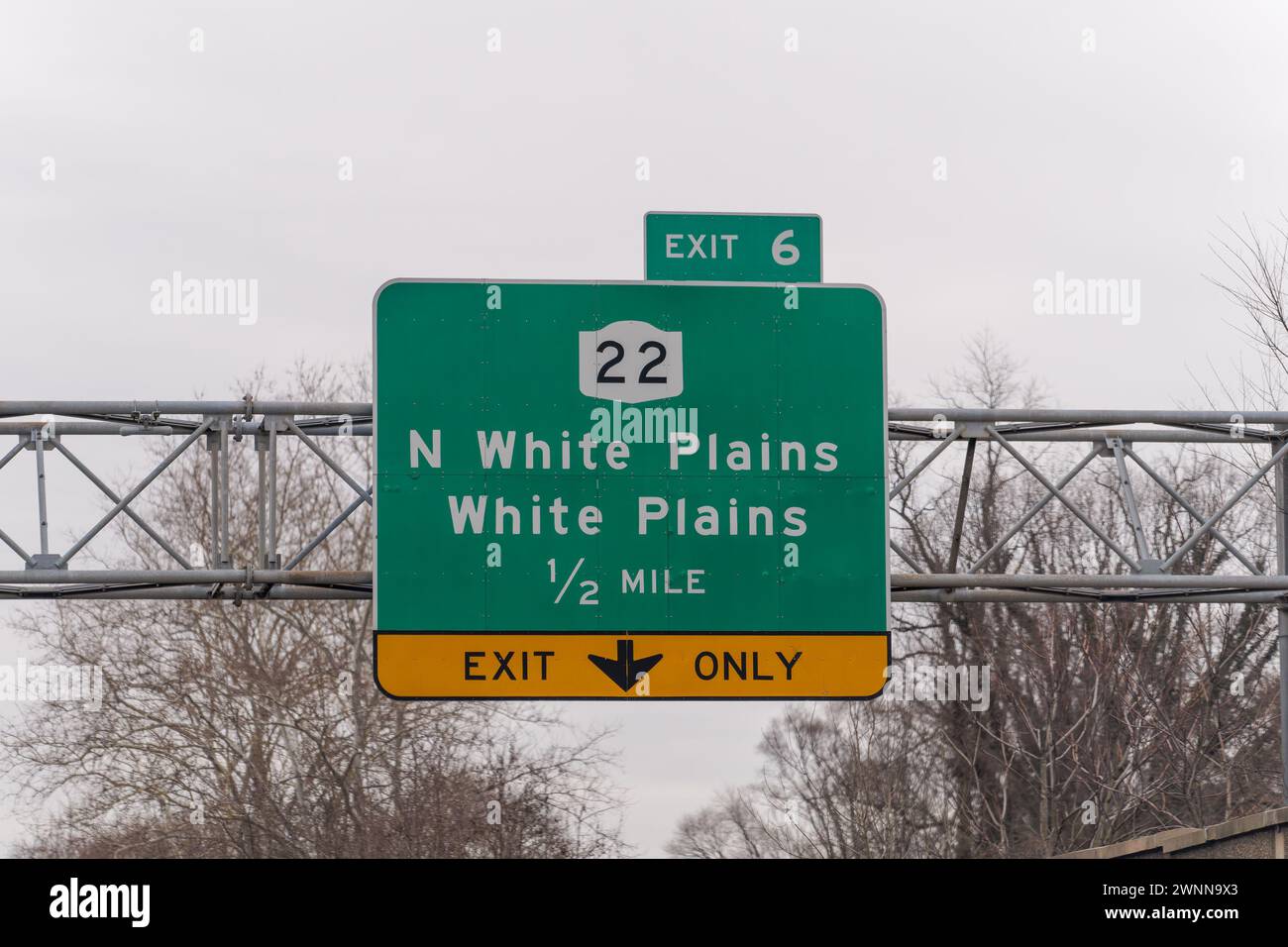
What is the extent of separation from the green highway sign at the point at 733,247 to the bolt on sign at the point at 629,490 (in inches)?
7.3

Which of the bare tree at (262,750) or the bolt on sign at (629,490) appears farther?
the bare tree at (262,750)

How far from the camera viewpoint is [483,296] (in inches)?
491

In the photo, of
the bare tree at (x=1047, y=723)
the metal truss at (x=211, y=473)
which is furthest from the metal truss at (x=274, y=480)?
the bare tree at (x=1047, y=723)

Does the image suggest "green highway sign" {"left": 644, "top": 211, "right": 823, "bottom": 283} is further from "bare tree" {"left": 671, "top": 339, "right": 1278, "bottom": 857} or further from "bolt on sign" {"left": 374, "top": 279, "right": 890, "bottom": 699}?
"bare tree" {"left": 671, "top": 339, "right": 1278, "bottom": 857}

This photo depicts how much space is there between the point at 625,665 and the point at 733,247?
2.99m

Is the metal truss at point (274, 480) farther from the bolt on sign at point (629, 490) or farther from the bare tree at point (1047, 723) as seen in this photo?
the bare tree at point (1047, 723)

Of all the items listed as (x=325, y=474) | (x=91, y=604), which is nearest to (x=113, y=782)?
(x=91, y=604)

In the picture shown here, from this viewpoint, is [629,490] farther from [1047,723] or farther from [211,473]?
[1047,723]

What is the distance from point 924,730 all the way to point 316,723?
1425 cm

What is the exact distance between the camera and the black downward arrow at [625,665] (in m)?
12.1

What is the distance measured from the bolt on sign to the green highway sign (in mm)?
186

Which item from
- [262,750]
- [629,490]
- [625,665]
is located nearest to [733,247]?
[629,490]

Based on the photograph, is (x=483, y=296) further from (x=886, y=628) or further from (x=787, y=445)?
(x=886, y=628)

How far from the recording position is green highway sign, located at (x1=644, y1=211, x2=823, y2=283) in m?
12.7
